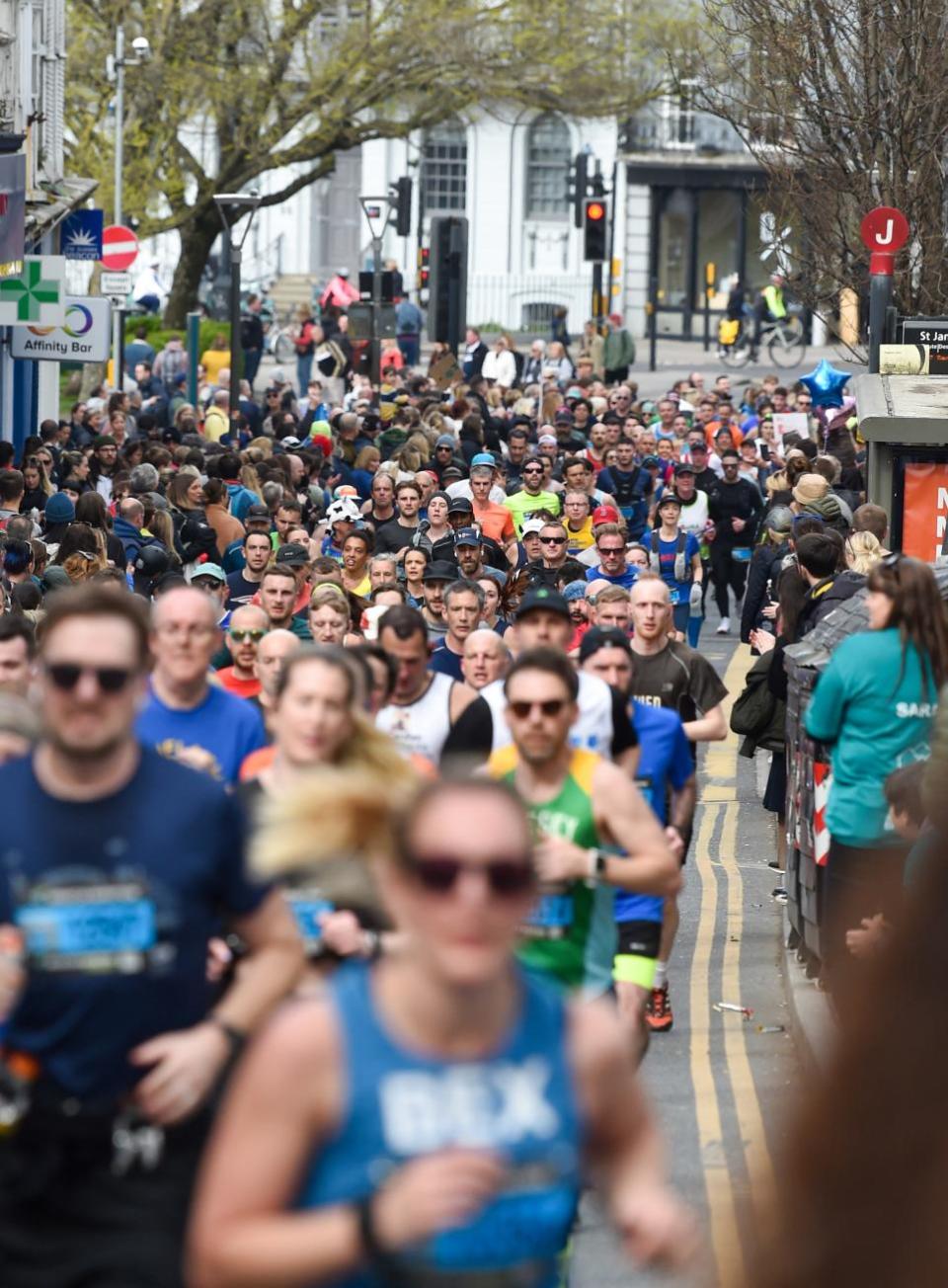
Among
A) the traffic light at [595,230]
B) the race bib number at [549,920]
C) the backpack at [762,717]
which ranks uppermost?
the traffic light at [595,230]

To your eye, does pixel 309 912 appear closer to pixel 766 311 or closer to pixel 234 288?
pixel 234 288

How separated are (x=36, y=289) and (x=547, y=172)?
133 feet

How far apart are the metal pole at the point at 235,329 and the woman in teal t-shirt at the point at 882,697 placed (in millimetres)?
18842

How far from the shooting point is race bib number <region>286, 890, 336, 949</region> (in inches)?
236

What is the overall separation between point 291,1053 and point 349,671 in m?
2.48

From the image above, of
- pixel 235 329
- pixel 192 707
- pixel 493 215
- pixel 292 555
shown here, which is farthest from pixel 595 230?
pixel 192 707

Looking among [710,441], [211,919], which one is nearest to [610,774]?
[211,919]

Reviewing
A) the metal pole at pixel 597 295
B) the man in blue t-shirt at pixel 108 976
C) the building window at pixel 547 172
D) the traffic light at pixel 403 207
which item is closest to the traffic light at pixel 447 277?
the metal pole at pixel 597 295

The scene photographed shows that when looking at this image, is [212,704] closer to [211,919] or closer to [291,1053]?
[211,919]

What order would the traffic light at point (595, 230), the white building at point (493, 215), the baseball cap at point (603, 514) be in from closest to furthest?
the baseball cap at point (603, 514) → the traffic light at point (595, 230) → the white building at point (493, 215)

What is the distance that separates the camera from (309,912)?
6078 mm

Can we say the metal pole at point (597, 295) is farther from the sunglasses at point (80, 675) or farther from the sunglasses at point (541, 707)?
the sunglasses at point (80, 675)

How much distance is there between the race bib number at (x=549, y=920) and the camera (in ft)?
20.7

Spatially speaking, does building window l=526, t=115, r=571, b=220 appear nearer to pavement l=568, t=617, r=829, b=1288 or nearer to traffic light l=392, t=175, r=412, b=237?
traffic light l=392, t=175, r=412, b=237
